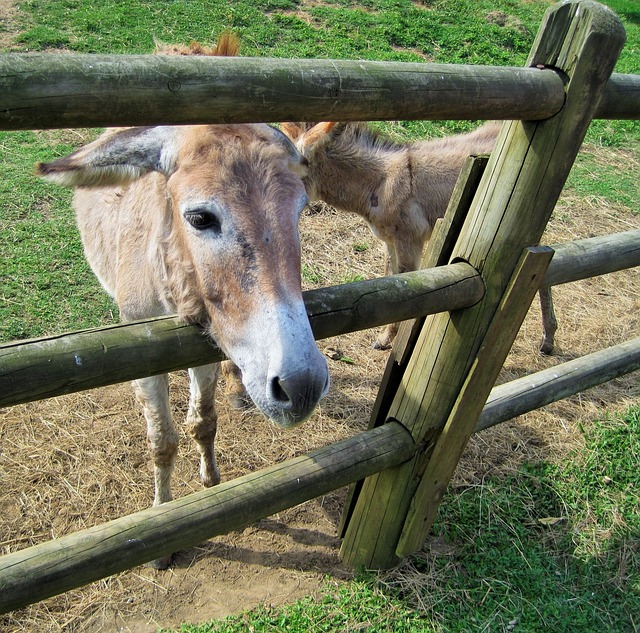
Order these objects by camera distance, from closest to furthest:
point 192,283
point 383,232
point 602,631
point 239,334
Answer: point 239,334 → point 192,283 → point 602,631 → point 383,232

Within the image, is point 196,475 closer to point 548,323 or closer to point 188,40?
point 548,323

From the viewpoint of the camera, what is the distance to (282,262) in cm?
181

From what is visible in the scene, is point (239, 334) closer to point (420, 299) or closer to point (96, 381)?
point (96, 381)

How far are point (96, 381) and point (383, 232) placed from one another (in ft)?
13.0

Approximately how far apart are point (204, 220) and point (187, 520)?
1059 millimetres

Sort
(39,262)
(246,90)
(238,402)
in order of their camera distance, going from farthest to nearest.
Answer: (39,262) → (238,402) → (246,90)

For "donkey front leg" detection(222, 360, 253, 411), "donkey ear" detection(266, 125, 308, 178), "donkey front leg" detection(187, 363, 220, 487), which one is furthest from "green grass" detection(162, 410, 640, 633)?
"donkey ear" detection(266, 125, 308, 178)

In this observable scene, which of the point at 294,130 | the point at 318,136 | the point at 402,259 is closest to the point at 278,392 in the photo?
the point at 318,136

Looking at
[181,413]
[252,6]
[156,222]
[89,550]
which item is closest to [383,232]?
[181,413]

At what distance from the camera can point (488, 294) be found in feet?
7.39

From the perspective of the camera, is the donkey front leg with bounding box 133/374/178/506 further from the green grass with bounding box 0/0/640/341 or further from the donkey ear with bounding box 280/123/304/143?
the donkey ear with bounding box 280/123/304/143

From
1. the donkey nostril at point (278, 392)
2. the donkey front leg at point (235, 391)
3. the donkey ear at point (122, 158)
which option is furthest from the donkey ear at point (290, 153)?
the donkey front leg at point (235, 391)

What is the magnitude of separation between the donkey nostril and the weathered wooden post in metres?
0.93

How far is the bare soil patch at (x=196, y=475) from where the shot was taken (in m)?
2.79
